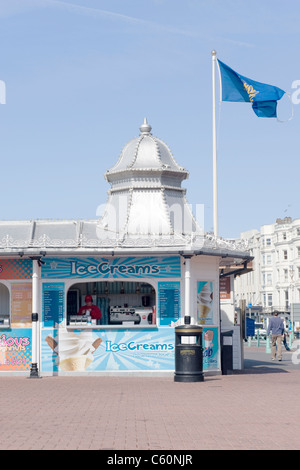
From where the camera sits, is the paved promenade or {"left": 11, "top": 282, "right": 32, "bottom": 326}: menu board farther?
{"left": 11, "top": 282, "right": 32, "bottom": 326}: menu board

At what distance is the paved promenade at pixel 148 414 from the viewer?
32.2 ft

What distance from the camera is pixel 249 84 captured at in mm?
26000

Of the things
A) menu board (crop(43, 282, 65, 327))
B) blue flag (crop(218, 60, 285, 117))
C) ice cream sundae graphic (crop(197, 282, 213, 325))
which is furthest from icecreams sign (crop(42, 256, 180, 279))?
blue flag (crop(218, 60, 285, 117))

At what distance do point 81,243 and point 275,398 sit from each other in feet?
24.8

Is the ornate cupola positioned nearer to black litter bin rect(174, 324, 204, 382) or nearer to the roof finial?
the roof finial

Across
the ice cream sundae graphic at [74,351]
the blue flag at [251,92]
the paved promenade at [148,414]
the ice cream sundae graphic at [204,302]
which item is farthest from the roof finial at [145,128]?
the paved promenade at [148,414]

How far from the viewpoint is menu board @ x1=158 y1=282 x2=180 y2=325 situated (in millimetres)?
21172

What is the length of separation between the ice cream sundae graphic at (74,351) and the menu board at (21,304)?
835mm

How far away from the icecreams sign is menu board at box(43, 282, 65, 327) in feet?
0.87

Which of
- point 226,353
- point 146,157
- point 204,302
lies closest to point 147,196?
point 146,157

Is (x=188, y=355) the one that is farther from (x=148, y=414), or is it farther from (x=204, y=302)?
(x=148, y=414)

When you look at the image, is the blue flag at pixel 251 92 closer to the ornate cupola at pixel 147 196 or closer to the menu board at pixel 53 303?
the ornate cupola at pixel 147 196
